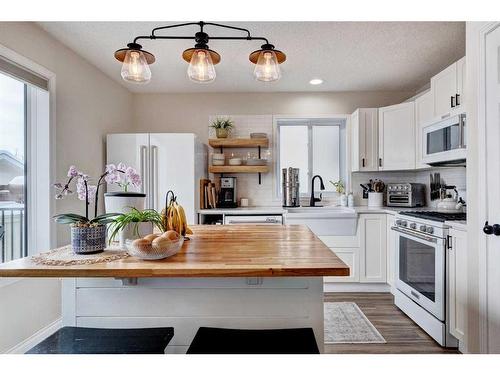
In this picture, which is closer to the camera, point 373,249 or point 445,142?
point 445,142

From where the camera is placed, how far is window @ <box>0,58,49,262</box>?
2180 millimetres

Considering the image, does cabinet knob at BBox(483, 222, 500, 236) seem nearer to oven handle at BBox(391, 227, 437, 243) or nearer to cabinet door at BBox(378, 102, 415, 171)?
oven handle at BBox(391, 227, 437, 243)

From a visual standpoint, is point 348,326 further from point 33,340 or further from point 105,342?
point 33,340

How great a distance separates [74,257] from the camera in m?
1.21

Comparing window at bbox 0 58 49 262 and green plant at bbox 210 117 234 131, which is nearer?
window at bbox 0 58 49 262

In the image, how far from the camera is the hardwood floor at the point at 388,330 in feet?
7.12

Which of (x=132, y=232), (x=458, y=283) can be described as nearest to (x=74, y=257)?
(x=132, y=232)

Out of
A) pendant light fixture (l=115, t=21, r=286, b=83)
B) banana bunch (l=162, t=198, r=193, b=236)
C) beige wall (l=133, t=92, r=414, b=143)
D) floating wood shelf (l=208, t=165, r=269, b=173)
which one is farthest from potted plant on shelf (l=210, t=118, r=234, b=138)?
banana bunch (l=162, t=198, r=193, b=236)

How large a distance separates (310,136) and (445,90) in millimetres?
1796

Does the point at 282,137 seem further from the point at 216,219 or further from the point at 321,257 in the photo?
the point at 321,257

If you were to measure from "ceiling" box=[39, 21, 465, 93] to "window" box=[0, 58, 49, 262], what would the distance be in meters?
0.50

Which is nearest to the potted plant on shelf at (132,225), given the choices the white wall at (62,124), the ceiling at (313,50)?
the white wall at (62,124)

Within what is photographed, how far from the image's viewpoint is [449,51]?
9.03ft

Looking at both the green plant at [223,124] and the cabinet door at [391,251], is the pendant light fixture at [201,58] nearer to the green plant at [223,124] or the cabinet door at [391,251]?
the green plant at [223,124]
